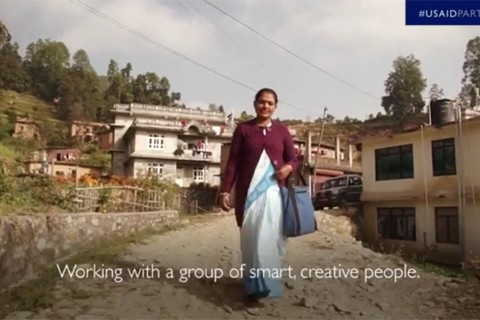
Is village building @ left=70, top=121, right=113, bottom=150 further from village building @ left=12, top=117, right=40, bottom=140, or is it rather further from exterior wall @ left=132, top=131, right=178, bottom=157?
exterior wall @ left=132, top=131, right=178, bottom=157

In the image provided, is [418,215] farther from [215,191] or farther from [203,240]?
[215,191]

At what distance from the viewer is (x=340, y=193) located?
69.7 feet

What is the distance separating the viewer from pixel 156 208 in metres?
16.1

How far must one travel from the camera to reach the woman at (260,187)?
4348 millimetres

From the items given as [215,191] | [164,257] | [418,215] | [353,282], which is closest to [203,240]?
[164,257]

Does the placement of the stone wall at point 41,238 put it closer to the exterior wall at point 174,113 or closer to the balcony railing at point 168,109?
the exterior wall at point 174,113

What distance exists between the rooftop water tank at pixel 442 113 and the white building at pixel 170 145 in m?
19.4

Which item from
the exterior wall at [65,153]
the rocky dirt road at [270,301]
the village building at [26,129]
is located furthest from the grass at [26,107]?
the rocky dirt road at [270,301]

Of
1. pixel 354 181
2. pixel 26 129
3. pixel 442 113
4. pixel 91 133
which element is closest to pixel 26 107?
pixel 91 133

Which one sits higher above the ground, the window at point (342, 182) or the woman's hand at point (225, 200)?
the window at point (342, 182)

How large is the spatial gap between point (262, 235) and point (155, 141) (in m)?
30.5

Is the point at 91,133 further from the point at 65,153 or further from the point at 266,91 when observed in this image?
the point at 266,91

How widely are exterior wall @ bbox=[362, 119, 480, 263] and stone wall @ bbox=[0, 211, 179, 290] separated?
1171 centimetres

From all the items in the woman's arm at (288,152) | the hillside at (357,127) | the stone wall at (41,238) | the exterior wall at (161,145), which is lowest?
the stone wall at (41,238)
